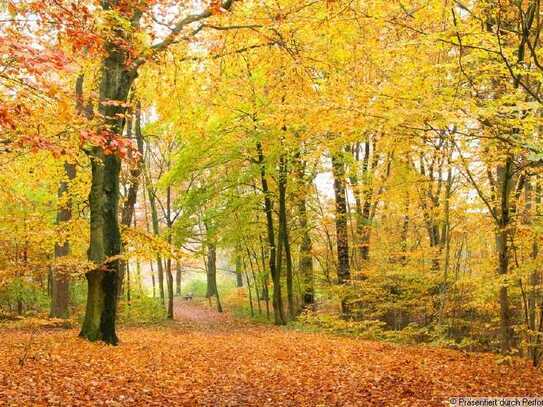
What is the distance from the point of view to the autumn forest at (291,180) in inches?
278

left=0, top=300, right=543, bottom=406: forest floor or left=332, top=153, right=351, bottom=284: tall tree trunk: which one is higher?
left=332, top=153, right=351, bottom=284: tall tree trunk

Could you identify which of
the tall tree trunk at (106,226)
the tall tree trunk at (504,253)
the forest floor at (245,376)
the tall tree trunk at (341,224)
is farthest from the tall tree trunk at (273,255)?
the tall tree trunk at (504,253)

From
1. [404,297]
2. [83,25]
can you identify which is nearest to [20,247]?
[404,297]

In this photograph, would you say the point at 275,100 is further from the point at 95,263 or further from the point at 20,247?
the point at 20,247

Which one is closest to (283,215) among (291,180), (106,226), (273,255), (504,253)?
(291,180)

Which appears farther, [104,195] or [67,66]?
[104,195]

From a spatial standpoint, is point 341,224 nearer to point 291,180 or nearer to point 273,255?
point 291,180

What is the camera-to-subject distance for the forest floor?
7047 mm

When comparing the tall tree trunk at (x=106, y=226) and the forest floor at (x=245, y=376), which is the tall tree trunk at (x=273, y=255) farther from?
the forest floor at (x=245, y=376)

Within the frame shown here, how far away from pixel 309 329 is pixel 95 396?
11594mm

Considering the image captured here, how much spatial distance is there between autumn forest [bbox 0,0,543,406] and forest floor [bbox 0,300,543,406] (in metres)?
0.06

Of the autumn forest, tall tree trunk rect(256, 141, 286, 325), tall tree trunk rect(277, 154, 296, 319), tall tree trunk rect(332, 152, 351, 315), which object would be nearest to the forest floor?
the autumn forest

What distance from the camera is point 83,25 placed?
5961 millimetres

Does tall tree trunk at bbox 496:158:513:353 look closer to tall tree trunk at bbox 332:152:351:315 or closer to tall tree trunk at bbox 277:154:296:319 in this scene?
tall tree trunk at bbox 332:152:351:315
